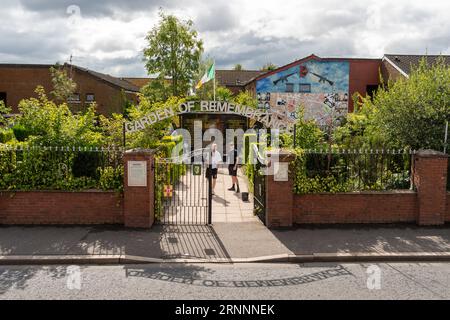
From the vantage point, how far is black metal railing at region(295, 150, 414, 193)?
10.3m

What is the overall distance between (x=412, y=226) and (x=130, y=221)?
6.47 meters

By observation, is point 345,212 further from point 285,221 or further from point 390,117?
point 390,117

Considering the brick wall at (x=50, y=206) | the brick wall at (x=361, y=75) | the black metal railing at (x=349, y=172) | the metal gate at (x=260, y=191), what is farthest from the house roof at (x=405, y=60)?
the brick wall at (x=50, y=206)

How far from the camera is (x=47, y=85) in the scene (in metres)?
41.2

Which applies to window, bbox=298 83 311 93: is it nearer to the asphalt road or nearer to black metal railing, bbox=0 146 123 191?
black metal railing, bbox=0 146 123 191

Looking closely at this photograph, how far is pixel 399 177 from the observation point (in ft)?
36.3

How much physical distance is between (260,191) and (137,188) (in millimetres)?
3069

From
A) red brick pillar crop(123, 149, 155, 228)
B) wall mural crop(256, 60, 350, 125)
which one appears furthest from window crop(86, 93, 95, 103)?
red brick pillar crop(123, 149, 155, 228)

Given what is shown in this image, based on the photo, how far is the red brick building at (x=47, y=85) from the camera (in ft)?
133

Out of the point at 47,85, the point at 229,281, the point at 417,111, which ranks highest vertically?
the point at 47,85

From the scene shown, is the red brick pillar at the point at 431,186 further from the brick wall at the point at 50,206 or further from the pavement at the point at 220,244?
the brick wall at the point at 50,206

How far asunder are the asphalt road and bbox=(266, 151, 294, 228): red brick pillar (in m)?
2.16

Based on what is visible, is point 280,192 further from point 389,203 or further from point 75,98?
point 75,98

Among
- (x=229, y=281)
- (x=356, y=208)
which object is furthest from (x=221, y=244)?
(x=356, y=208)
